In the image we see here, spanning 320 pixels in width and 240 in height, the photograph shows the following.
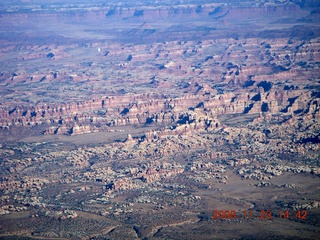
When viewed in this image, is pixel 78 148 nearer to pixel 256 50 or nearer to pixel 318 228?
pixel 318 228

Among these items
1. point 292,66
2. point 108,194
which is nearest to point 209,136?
point 108,194

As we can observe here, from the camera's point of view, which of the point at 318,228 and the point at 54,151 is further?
the point at 54,151

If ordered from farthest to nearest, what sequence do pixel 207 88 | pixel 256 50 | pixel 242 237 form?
1. pixel 256 50
2. pixel 207 88
3. pixel 242 237
